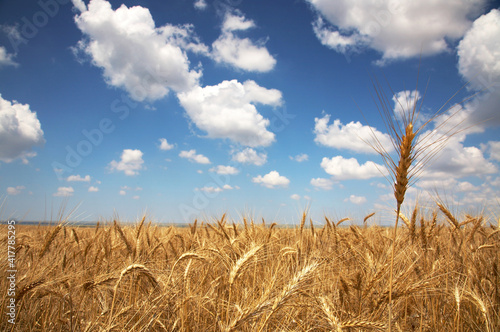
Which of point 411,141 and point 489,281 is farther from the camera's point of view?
point 489,281

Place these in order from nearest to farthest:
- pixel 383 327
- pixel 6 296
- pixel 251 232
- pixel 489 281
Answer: pixel 383 327 < pixel 6 296 < pixel 489 281 < pixel 251 232

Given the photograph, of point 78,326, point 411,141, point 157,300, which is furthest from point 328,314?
point 78,326

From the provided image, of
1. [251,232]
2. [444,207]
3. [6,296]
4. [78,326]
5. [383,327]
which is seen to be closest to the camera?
[383,327]

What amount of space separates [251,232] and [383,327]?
342 cm

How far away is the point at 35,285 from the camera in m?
2.07

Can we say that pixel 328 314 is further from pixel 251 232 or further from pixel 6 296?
pixel 251 232

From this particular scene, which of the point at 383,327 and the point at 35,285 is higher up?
the point at 35,285

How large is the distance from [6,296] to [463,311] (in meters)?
4.35

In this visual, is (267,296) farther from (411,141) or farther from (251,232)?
(251,232)

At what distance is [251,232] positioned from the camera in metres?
4.97

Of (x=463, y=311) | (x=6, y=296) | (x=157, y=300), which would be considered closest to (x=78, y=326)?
(x=6, y=296)

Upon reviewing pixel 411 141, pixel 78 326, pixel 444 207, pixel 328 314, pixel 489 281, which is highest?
pixel 411 141

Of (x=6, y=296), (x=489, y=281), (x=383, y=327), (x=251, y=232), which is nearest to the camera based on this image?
(x=383, y=327)

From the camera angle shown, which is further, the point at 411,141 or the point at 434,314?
the point at 434,314
